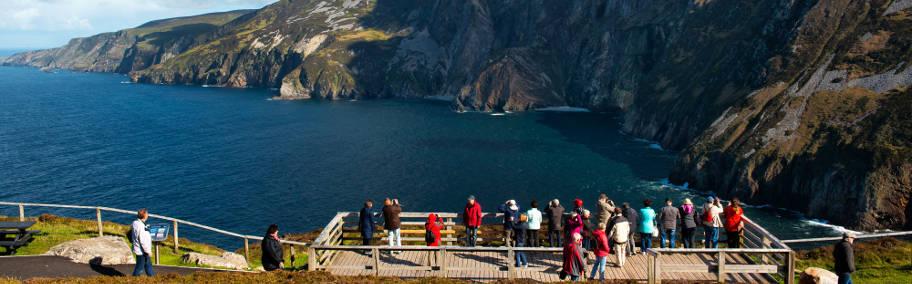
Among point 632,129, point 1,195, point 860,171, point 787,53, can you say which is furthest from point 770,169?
point 1,195

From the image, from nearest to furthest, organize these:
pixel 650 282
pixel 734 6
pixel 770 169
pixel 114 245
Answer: pixel 650 282 → pixel 114 245 → pixel 770 169 → pixel 734 6

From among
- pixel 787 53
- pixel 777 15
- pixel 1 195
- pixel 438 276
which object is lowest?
pixel 1 195

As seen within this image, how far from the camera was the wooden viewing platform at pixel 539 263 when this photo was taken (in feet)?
80.9

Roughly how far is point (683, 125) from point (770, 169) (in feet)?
132

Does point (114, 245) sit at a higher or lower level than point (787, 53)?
lower

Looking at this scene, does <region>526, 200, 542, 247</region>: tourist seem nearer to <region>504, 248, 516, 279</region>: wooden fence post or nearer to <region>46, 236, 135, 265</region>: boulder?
<region>504, 248, 516, 279</region>: wooden fence post

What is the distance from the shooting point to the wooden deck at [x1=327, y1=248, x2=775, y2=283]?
1009 inches

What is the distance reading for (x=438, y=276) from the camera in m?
26.0

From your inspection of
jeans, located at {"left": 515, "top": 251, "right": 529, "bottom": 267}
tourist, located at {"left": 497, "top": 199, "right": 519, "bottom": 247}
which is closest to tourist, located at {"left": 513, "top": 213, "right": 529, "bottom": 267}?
tourist, located at {"left": 497, "top": 199, "right": 519, "bottom": 247}

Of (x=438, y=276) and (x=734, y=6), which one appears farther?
(x=734, y=6)

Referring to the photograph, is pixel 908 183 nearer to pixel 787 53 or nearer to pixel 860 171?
pixel 860 171

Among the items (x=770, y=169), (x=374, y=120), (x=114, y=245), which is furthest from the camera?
(x=374, y=120)

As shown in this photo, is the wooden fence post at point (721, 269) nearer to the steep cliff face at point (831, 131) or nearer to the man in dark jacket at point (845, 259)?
the man in dark jacket at point (845, 259)

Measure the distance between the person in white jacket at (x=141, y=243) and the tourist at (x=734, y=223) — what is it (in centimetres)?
2304
